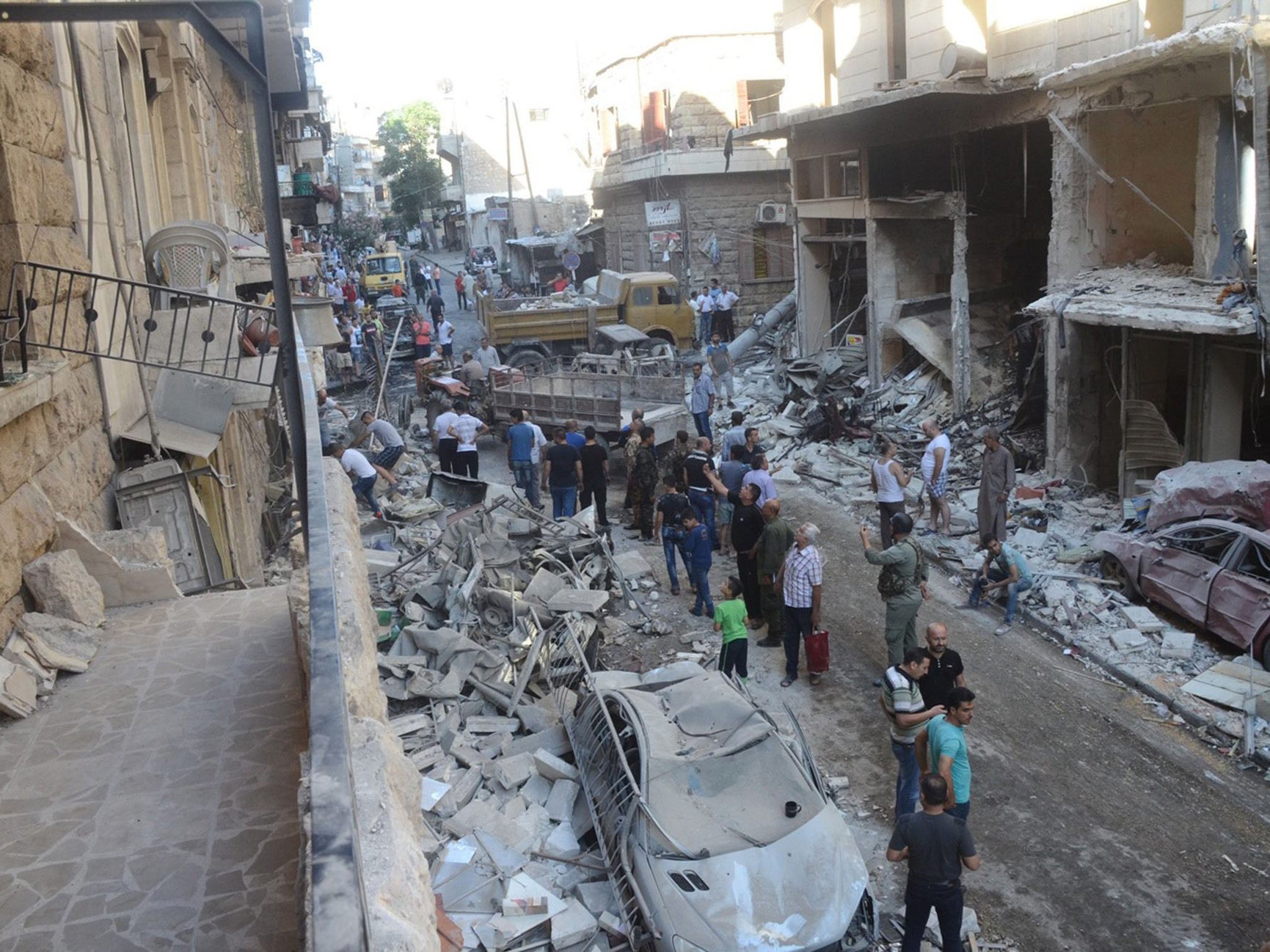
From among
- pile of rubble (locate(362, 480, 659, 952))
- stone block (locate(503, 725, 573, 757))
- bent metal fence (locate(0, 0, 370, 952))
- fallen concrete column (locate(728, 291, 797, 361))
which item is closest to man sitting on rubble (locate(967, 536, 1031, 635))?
pile of rubble (locate(362, 480, 659, 952))

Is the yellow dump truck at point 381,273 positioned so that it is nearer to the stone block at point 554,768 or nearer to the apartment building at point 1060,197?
the apartment building at point 1060,197

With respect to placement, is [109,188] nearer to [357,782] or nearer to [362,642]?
[362,642]

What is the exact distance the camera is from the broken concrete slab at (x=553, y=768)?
24.7 ft

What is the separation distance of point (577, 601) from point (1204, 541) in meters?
6.08

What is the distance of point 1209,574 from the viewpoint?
378 inches

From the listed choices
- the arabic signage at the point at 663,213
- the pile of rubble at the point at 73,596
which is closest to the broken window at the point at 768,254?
the arabic signage at the point at 663,213

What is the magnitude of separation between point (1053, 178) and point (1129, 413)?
3.44 metres

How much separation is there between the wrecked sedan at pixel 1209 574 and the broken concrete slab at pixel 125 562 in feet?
28.4

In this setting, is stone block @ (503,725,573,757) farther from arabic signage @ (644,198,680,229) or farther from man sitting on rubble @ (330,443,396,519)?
arabic signage @ (644,198,680,229)

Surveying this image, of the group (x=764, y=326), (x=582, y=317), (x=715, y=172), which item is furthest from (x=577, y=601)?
(x=715, y=172)

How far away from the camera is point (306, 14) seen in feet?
81.2

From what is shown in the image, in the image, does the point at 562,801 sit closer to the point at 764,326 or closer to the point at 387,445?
the point at 387,445

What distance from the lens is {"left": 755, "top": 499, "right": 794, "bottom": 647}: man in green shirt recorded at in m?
9.93

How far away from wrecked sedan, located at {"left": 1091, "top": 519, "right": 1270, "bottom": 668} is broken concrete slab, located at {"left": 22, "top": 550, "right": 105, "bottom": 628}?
29.6 ft
